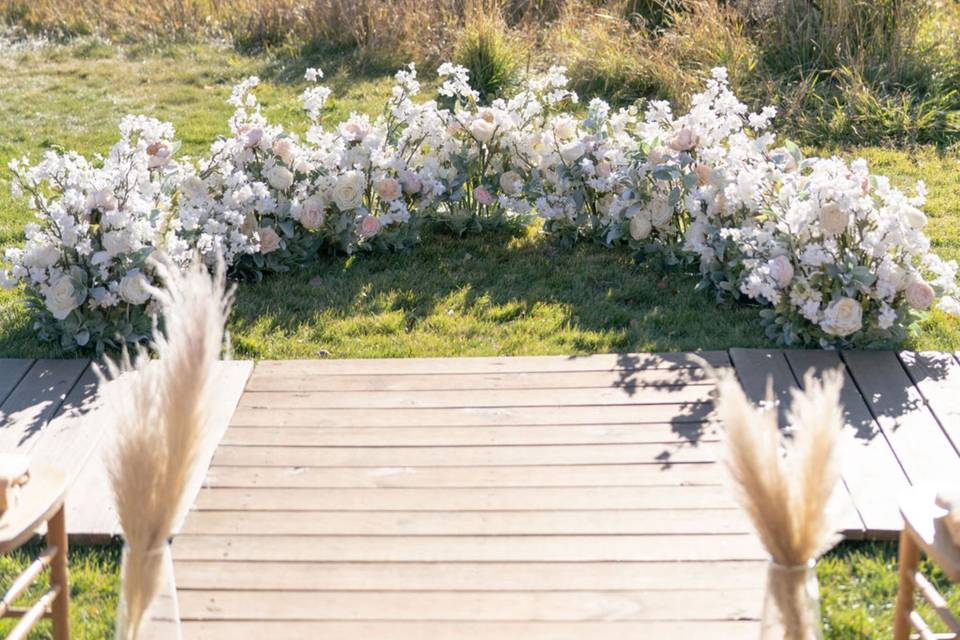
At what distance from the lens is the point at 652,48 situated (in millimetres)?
9156

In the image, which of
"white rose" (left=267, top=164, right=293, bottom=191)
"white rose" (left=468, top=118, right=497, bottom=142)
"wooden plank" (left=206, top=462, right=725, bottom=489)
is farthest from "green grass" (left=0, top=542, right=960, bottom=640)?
"white rose" (left=468, top=118, right=497, bottom=142)

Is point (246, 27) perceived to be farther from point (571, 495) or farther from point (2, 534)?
point (2, 534)

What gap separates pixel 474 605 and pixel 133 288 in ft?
7.78

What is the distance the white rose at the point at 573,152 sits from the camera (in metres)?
5.98

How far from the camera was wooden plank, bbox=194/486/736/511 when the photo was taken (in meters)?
3.74

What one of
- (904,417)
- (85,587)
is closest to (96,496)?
(85,587)

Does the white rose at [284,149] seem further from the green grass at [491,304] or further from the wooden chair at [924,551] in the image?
the wooden chair at [924,551]

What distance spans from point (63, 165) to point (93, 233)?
35 centimetres

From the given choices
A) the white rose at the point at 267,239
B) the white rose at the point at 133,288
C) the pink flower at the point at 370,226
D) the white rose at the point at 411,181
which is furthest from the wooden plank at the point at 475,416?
the white rose at the point at 411,181

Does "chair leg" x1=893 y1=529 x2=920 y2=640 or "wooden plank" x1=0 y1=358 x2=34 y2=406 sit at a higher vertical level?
"chair leg" x1=893 y1=529 x2=920 y2=640

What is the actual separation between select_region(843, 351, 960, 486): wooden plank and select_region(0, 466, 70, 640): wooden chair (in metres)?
2.64

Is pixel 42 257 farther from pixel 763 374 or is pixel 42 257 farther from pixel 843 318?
pixel 843 318

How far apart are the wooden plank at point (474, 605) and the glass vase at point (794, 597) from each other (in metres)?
1.58

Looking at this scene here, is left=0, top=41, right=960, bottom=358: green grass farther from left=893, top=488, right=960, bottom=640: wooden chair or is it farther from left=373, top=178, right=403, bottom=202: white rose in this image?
left=893, top=488, right=960, bottom=640: wooden chair
